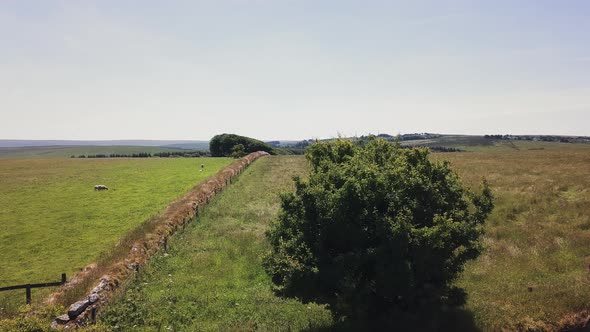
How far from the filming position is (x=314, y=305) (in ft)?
59.9

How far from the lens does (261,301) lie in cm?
1847

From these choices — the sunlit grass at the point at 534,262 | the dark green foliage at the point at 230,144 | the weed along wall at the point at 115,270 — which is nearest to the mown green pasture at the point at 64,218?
the weed along wall at the point at 115,270

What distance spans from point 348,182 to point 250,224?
1844 cm

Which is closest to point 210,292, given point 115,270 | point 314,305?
point 115,270

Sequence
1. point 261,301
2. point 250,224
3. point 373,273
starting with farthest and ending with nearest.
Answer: point 250,224, point 261,301, point 373,273

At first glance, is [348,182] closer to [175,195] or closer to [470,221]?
[470,221]

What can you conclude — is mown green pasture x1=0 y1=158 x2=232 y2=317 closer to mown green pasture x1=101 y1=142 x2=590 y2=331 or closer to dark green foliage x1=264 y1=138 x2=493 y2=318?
mown green pasture x1=101 y1=142 x2=590 y2=331

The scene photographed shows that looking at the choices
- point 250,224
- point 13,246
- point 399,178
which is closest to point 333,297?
point 399,178

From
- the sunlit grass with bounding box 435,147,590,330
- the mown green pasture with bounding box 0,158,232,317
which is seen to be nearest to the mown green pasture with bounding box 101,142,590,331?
the sunlit grass with bounding box 435,147,590,330

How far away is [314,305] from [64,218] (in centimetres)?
2869

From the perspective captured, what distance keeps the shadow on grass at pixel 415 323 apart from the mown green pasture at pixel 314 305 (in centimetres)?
20

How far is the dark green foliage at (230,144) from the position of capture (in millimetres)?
143875

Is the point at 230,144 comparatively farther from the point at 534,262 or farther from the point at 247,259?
the point at 534,262

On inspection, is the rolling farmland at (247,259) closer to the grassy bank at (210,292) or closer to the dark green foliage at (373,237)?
the grassy bank at (210,292)
